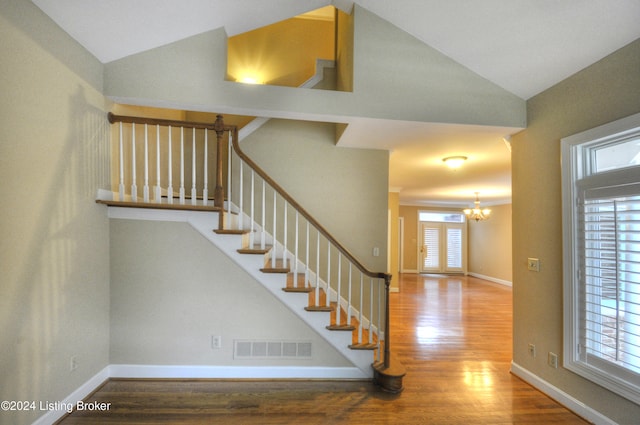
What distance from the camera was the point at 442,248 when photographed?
10.5 m

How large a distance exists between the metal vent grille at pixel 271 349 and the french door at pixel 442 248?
8.28 metres

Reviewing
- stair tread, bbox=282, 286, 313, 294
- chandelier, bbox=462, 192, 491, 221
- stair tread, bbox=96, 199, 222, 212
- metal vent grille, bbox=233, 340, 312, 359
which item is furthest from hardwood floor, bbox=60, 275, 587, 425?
chandelier, bbox=462, 192, 491, 221

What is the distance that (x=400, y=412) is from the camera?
2455 mm

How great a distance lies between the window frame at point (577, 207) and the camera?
2203 millimetres

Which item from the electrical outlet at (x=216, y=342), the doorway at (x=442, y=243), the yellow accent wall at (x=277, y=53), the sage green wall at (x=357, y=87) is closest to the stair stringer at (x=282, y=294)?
the electrical outlet at (x=216, y=342)

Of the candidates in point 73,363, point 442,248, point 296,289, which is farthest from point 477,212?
point 73,363

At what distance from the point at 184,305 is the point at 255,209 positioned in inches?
58.7

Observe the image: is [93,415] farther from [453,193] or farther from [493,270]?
[493,270]

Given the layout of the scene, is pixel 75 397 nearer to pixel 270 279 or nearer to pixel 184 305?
pixel 184 305

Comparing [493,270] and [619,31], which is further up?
[619,31]

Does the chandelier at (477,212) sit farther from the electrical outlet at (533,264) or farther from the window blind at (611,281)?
the window blind at (611,281)

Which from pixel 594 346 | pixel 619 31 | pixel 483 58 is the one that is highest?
pixel 483 58

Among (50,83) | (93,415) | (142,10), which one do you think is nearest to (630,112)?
(142,10)

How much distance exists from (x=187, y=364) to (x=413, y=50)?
3.96 metres
